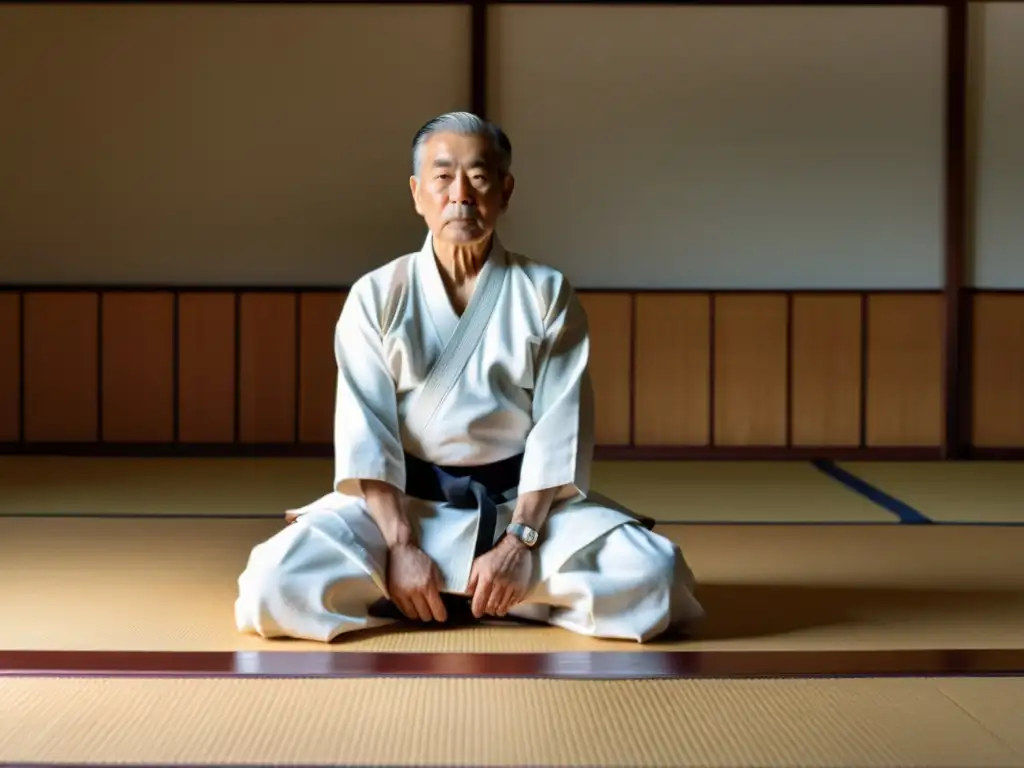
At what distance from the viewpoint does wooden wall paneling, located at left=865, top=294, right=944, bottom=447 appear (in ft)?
20.2

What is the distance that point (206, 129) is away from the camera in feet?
19.9

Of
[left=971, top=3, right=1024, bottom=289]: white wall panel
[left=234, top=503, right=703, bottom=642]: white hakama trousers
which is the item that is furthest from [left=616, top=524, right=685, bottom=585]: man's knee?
[left=971, top=3, right=1024, bottom=289]: white wall panel

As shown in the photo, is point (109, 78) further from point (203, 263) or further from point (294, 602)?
point (294, 602)

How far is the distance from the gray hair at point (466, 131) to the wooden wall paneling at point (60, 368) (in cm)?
370

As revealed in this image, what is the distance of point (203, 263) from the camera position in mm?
6098

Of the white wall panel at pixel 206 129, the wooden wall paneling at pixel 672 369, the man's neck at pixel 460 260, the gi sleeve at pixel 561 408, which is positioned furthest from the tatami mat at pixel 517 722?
the white wall panel at pixel 206 129

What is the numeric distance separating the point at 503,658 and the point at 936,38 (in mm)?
4736

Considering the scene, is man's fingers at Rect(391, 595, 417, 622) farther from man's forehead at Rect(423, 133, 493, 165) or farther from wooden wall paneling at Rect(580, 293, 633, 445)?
wooden wall paneling at Rect(580, 293, 633, 445)

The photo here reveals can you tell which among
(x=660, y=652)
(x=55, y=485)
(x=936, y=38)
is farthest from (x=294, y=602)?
(x=936, y=38)

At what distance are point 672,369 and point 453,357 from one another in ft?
11.4

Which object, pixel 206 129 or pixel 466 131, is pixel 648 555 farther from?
pixel 206 129

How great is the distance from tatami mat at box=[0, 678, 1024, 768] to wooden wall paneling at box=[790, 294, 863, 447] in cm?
387

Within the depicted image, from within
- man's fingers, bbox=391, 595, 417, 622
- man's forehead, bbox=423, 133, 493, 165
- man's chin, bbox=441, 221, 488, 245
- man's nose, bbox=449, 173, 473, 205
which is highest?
man's forehead, bbox=423, 133, 493, 165

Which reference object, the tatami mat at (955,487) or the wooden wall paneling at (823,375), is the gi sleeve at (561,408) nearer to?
the tatami mat at (955,487)
